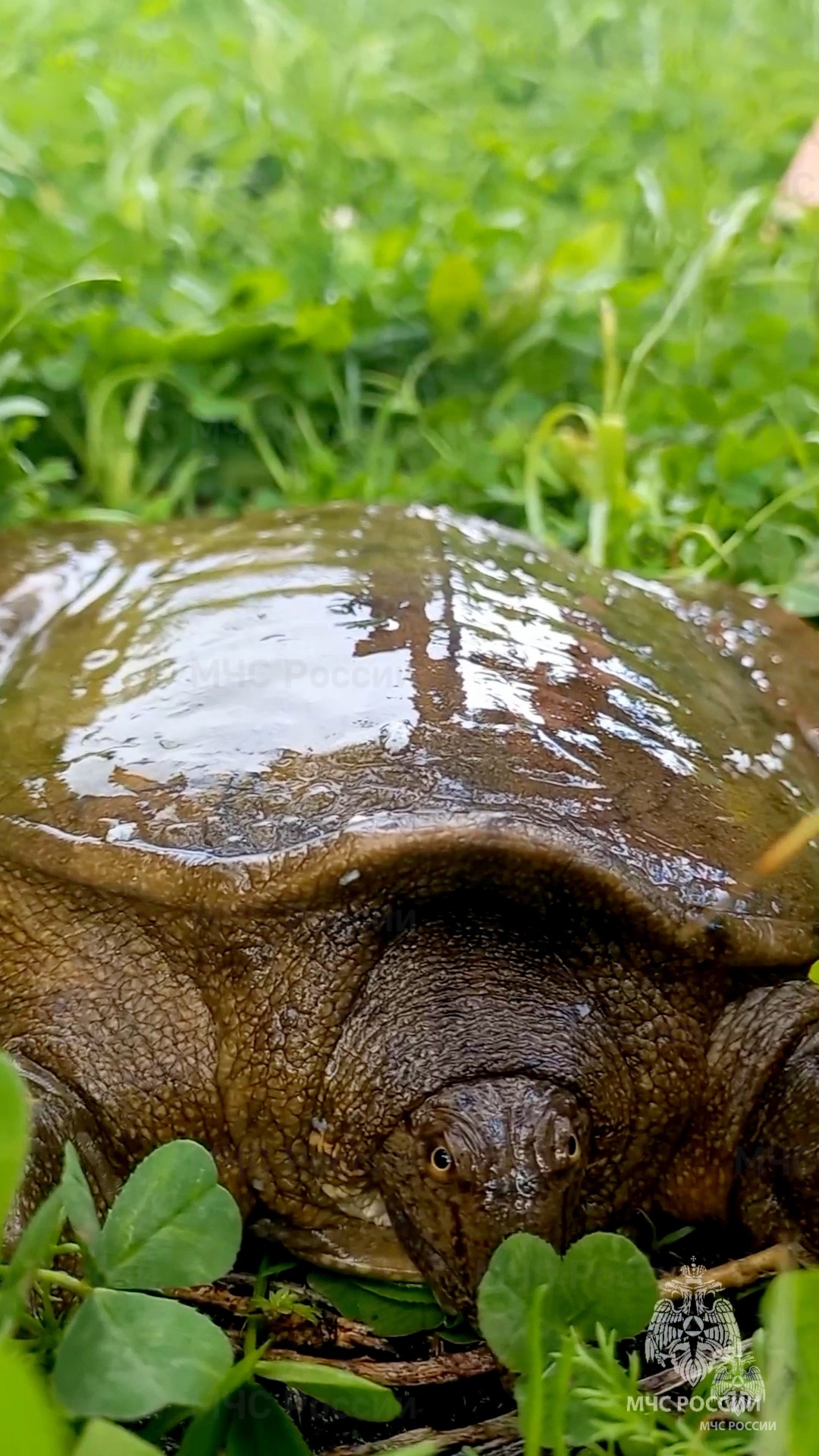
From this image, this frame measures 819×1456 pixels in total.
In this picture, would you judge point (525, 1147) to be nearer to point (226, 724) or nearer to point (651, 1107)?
point (651, 1107)

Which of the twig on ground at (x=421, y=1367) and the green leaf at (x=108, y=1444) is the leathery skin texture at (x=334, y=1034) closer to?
the twig on ground at (x=421, y=1367)

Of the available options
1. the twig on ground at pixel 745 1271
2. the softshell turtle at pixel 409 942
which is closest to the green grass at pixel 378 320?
the softshell turtle at pixel 409 942

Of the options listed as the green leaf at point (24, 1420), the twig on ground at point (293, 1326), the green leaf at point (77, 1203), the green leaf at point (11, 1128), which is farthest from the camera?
the twig on ground at point (293, 1326)

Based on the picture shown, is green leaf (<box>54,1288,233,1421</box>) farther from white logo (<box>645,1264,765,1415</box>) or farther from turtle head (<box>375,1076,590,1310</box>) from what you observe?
white logo (<box>645,1264,765,1415</box>)

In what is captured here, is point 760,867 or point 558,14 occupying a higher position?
point 558,14

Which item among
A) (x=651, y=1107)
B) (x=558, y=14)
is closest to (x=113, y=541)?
(x=651, y=1107)

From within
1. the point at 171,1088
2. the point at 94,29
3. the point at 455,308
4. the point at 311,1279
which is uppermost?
the point at 94,29

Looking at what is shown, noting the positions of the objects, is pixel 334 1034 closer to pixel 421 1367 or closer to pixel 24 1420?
pixel 421 1367
